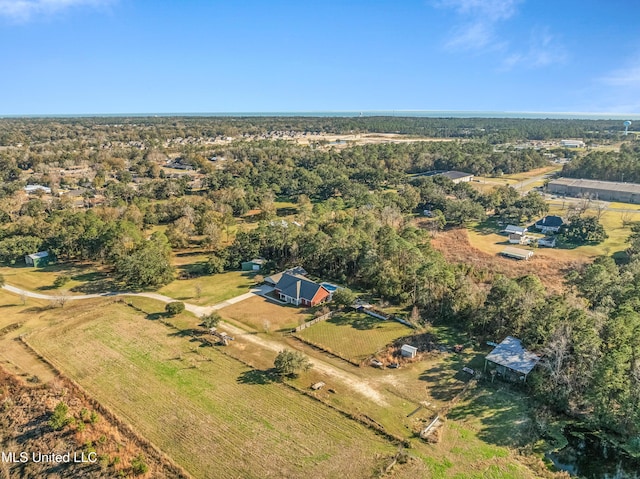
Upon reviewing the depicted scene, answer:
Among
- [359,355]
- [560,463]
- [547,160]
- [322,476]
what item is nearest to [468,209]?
[359,355]

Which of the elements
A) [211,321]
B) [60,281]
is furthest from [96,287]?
[211,321]

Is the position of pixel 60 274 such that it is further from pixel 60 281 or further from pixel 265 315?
pixel 265 315

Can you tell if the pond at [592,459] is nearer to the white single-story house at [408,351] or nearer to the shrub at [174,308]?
the white single-story house at [408,351]

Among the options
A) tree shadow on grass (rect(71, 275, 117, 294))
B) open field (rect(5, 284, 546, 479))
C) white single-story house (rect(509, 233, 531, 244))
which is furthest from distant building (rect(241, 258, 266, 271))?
white single-story house (rect(509, 233, 531, 244))

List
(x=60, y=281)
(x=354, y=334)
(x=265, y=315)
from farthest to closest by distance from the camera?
(x=60, y=281)
(x=265, y=315)
(x=354, y=334)

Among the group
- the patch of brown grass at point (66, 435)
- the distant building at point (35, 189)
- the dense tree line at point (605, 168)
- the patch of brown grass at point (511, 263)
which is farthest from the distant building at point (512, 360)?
the distant building at point (35, 189)

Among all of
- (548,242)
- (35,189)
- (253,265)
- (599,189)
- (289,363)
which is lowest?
(253,265)
